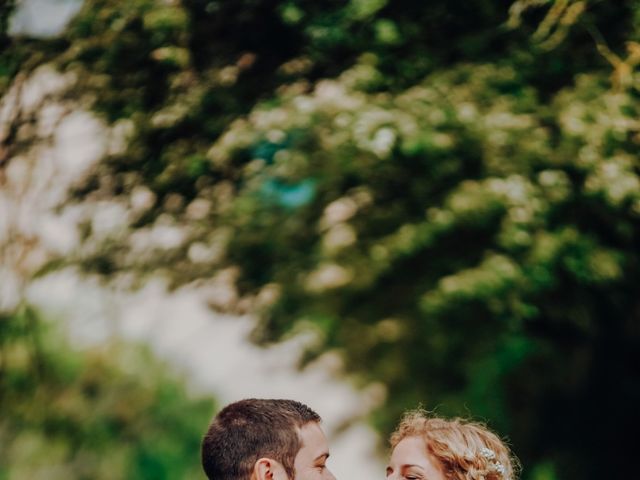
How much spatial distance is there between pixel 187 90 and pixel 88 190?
55.0 inches

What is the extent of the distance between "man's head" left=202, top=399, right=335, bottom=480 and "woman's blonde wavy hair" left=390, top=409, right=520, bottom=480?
1.90ft

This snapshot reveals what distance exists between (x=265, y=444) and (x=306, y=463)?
5.7 inches

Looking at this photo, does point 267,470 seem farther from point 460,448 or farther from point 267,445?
point 460,448

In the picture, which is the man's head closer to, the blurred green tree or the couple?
the couple

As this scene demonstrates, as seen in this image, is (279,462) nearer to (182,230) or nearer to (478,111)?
(478,111)

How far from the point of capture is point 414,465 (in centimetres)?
327

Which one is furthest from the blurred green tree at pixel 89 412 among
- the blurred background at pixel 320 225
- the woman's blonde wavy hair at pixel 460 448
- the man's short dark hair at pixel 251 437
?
the man's short dark hair at pixel 251 437

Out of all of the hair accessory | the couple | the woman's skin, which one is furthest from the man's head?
the hair accessory

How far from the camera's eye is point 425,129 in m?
6.03

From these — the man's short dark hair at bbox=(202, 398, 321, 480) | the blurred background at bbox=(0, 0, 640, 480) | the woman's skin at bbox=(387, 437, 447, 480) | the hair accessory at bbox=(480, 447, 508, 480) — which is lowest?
the blurred background at bbox=(0, 0, 640, 480)

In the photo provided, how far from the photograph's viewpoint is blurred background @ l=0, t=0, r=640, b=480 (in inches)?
243

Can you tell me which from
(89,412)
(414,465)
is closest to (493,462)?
(414,465)

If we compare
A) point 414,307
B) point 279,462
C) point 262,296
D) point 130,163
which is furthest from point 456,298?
point 279,462

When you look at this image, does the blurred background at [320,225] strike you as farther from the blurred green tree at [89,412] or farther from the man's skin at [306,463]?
the man's skin at [306,463]
